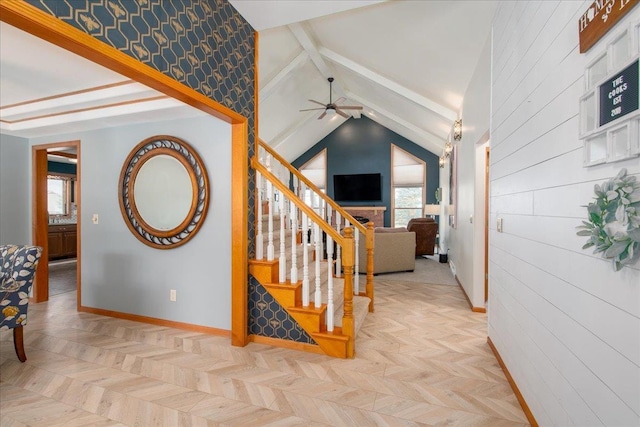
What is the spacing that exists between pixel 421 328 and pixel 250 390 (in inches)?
70.2

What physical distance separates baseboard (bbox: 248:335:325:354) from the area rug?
2.68 m

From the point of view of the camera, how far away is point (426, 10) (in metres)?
2.67

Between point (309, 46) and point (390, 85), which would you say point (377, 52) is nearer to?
point (390, 85)

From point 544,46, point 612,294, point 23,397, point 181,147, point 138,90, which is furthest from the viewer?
point 181,147

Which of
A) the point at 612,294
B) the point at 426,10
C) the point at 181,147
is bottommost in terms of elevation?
the point at 612,294

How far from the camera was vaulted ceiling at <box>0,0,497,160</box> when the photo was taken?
235 cm

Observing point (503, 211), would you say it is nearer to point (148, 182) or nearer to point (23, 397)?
point (148, 182)

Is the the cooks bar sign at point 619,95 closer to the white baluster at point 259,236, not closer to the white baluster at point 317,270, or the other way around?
the white baluster at point 317,270

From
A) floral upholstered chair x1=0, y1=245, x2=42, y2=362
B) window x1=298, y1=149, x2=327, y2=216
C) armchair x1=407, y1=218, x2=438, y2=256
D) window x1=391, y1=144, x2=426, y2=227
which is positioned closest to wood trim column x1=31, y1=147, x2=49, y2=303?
floral upholstered chair x1=0, y1=245, x2=42, y2=362

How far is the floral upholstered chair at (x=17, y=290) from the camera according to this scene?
2.17 metres

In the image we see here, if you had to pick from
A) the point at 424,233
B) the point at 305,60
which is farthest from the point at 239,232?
the point at 424,233

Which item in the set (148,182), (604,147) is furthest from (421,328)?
(148,182)

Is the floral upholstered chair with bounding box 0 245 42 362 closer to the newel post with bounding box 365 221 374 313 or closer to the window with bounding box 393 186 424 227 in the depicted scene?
the newel post with bounding box 365 221 374 313

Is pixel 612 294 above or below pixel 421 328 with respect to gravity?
above
